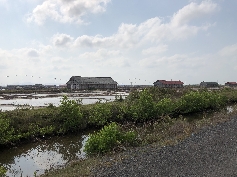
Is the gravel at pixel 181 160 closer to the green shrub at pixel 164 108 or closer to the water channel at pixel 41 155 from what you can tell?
the water channel at pixel 41 155

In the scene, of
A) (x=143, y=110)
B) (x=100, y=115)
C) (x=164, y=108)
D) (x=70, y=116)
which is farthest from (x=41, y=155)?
(x=164, y=108)

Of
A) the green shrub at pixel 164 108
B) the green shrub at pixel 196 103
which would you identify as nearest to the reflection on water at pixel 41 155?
the green shrub at pixel 164 108

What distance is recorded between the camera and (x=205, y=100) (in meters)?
39.3

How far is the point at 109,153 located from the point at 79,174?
3.53 metres

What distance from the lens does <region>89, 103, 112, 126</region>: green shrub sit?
1039 inches

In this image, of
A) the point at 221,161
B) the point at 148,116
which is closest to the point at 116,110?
the point at 148,116

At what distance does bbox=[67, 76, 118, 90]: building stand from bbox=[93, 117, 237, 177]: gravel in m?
87.0

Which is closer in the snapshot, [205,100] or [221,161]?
[221,161]

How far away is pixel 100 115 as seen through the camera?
26734 millimetres

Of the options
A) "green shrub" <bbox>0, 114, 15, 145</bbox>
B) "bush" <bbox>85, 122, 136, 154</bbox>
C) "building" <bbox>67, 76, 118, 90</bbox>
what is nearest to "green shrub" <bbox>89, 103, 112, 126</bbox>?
"green shrub" <bbox>0, 114, 15, 145</bbox>

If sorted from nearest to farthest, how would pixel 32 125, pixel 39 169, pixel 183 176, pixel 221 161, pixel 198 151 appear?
pixel 183 176
pixel 221 161
pixel 198 151
pixel 39 169
pixel 32 125

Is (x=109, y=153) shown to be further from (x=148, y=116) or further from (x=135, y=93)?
(x=135, y=93)

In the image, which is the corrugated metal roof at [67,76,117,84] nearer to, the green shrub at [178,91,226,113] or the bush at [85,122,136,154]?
the green shrub at [178,91,226,113]

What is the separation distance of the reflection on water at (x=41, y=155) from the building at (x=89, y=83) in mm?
77884
